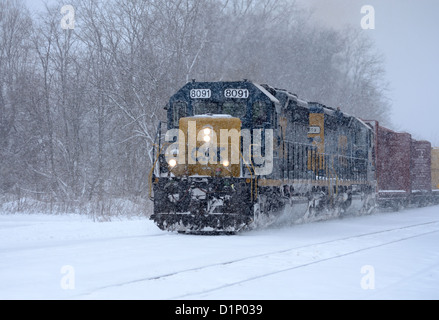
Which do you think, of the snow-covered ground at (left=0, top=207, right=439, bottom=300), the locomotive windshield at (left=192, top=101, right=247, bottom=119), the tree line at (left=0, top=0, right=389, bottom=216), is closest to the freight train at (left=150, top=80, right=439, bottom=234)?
the locomotive windshield at (left=192, top=101, right=247, bottom=119)

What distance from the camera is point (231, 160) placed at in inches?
519

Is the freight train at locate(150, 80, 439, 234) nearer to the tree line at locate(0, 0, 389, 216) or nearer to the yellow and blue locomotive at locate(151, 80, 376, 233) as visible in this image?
the yellow and blue locomotive at locate(151, 80, 376, 233)

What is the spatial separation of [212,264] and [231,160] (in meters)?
4.81

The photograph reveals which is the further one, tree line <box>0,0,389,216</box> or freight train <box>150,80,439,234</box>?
tree line <box>0,0,389,216</box>

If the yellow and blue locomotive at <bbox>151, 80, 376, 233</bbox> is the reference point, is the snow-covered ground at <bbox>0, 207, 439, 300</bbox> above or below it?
below

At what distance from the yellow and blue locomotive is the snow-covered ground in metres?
0.57

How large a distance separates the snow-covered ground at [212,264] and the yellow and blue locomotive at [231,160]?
57 cm

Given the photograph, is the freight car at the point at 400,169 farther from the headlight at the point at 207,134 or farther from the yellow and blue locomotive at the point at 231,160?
the headlight at the point at 207,134

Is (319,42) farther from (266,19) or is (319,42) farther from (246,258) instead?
(246,258)

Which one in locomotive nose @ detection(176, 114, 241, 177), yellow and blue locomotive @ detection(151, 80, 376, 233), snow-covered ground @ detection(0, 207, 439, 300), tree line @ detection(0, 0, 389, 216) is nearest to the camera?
snow-covered ground @ detection(0, 207, 439, 300)

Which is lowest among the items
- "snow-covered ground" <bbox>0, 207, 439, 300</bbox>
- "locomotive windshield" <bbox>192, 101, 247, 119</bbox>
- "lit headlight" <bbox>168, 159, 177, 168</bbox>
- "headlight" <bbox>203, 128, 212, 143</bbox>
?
"snow-covered ground" <bbox>0, 207, 439, 300</bbox>

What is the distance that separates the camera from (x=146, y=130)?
79.0 ft

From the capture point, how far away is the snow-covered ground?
6.58m

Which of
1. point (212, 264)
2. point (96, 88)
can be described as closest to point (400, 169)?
point (96, 88)
